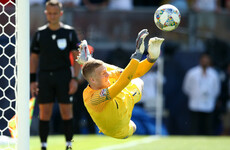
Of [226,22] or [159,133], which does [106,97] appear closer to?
[159,133]

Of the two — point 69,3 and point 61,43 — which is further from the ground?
point 69,3

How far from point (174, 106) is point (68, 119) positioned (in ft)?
16.0

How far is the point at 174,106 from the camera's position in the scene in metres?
12.2

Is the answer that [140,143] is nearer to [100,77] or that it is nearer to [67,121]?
[67,121]

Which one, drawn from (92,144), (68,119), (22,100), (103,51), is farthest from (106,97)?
(103,51)

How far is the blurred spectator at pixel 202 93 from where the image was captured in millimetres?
11883

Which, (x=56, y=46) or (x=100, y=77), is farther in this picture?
(x=56, y=46)

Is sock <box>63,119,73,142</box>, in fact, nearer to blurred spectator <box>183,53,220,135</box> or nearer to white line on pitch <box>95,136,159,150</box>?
white line on pitch <box>95,136,159,150</box>

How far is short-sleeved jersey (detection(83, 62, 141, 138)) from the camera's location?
5.75 meters

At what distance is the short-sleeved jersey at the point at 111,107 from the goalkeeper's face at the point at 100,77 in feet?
0.32

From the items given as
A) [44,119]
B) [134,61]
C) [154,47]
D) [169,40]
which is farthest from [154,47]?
[169,40]

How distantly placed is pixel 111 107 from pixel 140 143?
433 centimetres

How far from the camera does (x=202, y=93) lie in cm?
1207

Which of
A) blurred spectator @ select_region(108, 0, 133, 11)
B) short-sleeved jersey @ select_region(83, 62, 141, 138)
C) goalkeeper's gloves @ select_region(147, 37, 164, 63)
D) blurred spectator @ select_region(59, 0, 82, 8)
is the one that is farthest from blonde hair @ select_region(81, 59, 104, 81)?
blurred spectator @ select_region(108, 0, 133, 11)
